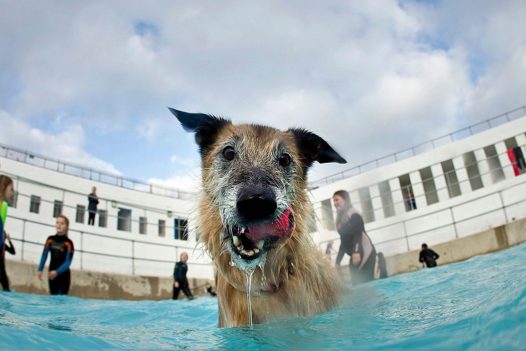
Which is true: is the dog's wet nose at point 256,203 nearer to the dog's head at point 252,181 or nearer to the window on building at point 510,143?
the dog's head at point 252,181

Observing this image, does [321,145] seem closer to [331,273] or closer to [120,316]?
[331,273]

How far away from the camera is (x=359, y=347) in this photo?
2457 mm

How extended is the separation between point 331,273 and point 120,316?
15.1ft

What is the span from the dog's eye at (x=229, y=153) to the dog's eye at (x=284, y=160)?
0.50 meters

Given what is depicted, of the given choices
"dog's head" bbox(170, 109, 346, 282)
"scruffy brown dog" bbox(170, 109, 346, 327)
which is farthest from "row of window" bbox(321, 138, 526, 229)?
"scruffy brown dog" bbox(170, 109, 346, 327)

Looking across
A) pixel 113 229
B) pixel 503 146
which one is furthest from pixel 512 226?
pixel 113 229

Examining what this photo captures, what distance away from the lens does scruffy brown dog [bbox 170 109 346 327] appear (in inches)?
138

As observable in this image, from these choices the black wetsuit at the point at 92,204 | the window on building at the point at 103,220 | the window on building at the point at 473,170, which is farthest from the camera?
the window on building at the point at 473,170

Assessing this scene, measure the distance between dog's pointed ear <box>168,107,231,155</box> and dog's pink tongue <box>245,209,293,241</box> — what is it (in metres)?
1.65

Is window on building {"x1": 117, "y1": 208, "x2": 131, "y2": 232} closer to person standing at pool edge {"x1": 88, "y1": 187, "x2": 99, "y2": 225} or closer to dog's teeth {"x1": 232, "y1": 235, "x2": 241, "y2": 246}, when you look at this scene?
person standing at pool edge {"x1": 88, "y1": 187, "x2": 99, "y2": 225}

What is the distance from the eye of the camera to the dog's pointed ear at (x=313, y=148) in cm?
498

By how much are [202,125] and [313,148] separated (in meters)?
1.37

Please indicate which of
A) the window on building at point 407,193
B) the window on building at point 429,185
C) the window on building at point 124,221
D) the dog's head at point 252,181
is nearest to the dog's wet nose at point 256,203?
the dog's head at point 252,181

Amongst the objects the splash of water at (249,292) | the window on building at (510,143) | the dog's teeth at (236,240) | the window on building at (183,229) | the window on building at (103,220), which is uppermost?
the window on building at (510,143)
